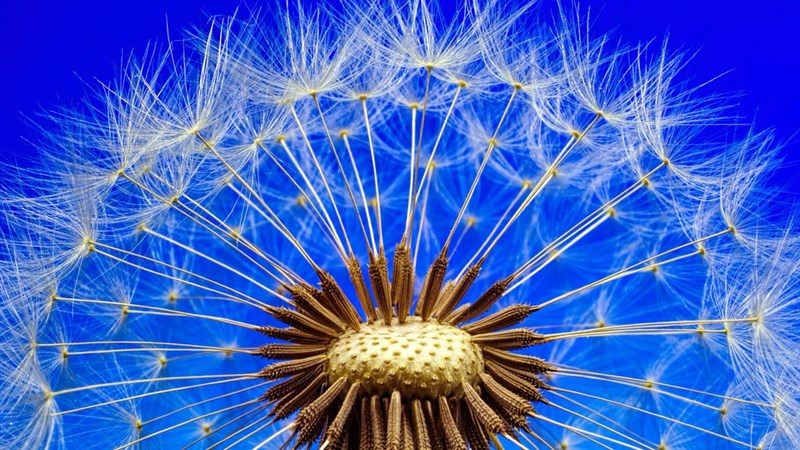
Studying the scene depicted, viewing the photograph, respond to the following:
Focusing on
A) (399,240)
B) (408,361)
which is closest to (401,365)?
(408,361)

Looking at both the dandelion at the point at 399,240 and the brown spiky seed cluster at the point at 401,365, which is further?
the dandelion at the point at 399,240

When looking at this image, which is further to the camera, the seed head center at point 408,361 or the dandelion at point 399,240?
the dandelion at point 399,240

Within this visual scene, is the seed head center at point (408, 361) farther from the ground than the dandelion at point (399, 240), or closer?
closer

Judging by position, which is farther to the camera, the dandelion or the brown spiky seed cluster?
the dandelion

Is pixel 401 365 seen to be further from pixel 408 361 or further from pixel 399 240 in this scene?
pixel 399 240

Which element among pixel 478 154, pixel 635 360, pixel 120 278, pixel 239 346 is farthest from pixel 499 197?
pixel 120 278

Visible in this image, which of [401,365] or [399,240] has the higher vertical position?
[399,240]
